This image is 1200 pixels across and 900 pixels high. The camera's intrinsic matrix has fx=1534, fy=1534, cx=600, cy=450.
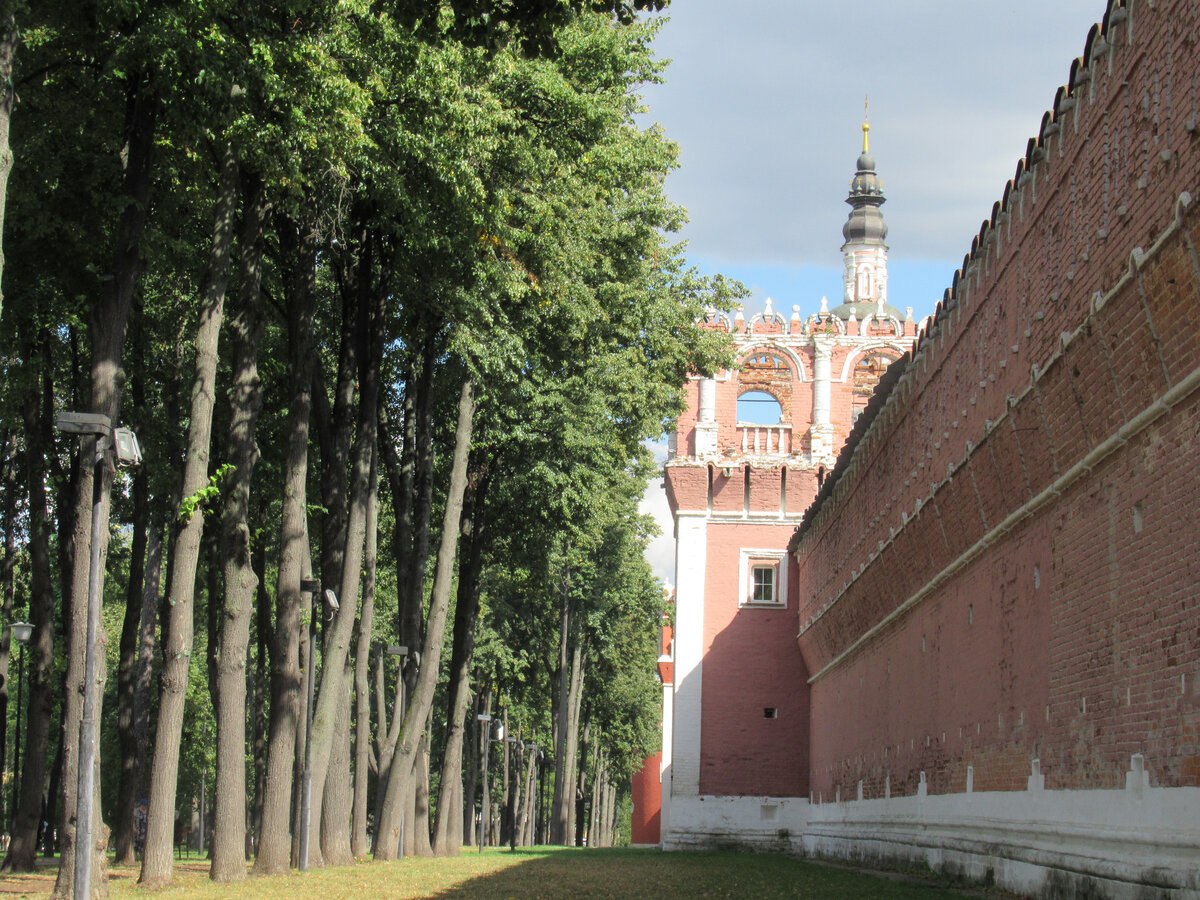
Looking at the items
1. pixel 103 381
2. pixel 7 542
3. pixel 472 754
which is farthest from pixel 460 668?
pixel 472 754

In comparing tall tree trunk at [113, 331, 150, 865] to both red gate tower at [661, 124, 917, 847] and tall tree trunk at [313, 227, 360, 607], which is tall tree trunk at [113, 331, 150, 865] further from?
red gate tower at [661, 124, 917, 847]

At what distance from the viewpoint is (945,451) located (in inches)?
811

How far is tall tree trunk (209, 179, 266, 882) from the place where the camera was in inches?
733

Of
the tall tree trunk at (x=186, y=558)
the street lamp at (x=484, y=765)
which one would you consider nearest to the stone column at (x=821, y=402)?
the street lamp at (x=484, y=765)

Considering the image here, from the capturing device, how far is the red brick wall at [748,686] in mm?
43281

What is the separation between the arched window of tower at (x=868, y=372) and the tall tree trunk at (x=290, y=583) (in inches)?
1117

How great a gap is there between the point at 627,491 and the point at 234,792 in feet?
65.0

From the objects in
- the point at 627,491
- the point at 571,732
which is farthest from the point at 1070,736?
the point at 571,732

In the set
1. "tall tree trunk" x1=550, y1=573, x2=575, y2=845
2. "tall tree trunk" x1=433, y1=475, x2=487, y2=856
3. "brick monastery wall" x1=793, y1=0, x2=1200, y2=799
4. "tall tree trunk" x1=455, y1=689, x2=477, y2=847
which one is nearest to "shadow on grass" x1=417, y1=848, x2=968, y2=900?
"brick monastery wall" x1=793, y1=0, x2=1200, y2=799

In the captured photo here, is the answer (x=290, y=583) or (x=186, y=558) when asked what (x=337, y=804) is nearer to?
(x=290, y=583)

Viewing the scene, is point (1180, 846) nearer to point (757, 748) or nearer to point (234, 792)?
point (234, 792)

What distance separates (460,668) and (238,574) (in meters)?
13.6

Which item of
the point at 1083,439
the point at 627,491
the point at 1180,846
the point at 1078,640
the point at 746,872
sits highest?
the point at 627,491

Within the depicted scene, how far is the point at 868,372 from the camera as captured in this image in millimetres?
47969
